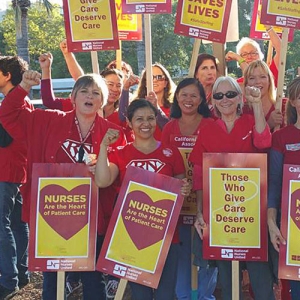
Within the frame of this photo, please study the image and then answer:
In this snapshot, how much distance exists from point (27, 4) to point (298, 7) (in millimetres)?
16223

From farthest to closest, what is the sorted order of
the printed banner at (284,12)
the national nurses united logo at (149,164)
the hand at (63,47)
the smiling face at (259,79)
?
the hand at (63,47), the printed banner at (284,12), the smiling face at (259,79), the national nurses united logo at (149,164)

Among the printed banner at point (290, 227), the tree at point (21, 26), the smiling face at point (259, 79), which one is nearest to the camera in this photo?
the printed banner at point (290, 227)

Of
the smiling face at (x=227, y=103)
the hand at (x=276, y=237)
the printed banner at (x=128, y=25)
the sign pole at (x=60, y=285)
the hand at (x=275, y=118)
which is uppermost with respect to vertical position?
the printed banner at (x=128, y=25)

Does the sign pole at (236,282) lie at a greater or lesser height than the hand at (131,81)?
lesser

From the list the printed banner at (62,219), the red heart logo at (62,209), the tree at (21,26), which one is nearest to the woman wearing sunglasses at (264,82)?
the printed banner at (62,219)

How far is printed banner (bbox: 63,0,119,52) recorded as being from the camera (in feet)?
16.1

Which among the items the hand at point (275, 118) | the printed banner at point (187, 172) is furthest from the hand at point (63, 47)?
the hand at point (275, 118)

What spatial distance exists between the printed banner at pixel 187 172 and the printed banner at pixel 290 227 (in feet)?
2.87

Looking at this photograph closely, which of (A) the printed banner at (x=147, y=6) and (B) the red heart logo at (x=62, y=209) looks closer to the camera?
(B) the red heart logo at (x=62, y=209)

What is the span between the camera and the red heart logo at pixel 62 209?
12.8 feet

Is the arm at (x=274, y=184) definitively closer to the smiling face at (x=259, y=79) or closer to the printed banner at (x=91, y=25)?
the smiling face at (x=259, y=79)

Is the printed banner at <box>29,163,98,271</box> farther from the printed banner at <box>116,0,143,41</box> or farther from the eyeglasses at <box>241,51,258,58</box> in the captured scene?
the eyeglasses at <box>241,51,258,58</box>

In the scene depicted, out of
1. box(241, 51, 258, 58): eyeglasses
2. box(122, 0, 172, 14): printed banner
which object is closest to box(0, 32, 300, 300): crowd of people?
box(122, 0, 172, 14): printed banner

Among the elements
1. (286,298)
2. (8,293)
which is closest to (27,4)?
(8,293)
